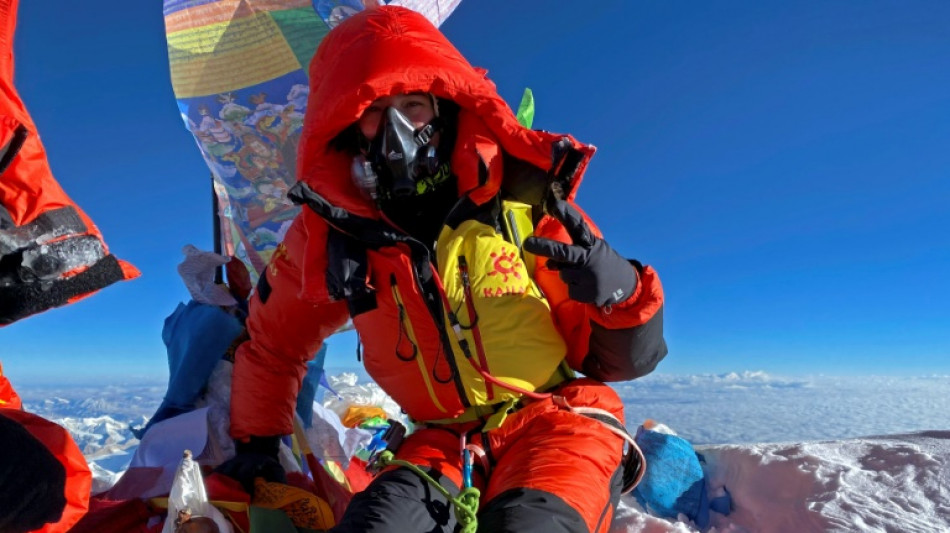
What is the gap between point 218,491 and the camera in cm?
209

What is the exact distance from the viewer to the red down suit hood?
2023 mm

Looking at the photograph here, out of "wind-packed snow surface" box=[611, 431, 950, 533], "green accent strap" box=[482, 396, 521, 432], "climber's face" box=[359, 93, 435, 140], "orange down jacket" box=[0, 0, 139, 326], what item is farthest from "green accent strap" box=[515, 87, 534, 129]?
"orange down jacket" box=[0, 0, 139, 326]

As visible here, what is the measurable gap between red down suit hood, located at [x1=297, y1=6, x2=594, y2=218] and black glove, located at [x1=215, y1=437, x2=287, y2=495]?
1141 mm

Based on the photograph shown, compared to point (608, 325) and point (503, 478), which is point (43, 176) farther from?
point (608, 325)

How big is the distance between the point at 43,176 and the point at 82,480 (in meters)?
0.70

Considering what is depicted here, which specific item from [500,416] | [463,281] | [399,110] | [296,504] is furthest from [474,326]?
[296,504]

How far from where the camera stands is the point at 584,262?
162 cm

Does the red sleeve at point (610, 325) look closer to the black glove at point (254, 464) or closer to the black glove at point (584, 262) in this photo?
the black glove at point (584, 262)

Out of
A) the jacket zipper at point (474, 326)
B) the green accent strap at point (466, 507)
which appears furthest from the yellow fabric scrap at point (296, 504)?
the jacket zipper at point (474, 326)

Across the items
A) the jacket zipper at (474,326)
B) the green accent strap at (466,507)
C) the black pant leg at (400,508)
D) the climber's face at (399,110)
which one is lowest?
the black pant leg at (400,508)

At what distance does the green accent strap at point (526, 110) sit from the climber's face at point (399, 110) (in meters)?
1.06

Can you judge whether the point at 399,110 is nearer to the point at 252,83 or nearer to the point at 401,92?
the point at 401,92

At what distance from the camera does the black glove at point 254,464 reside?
2.29 meters

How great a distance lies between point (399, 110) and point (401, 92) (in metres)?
0.07
